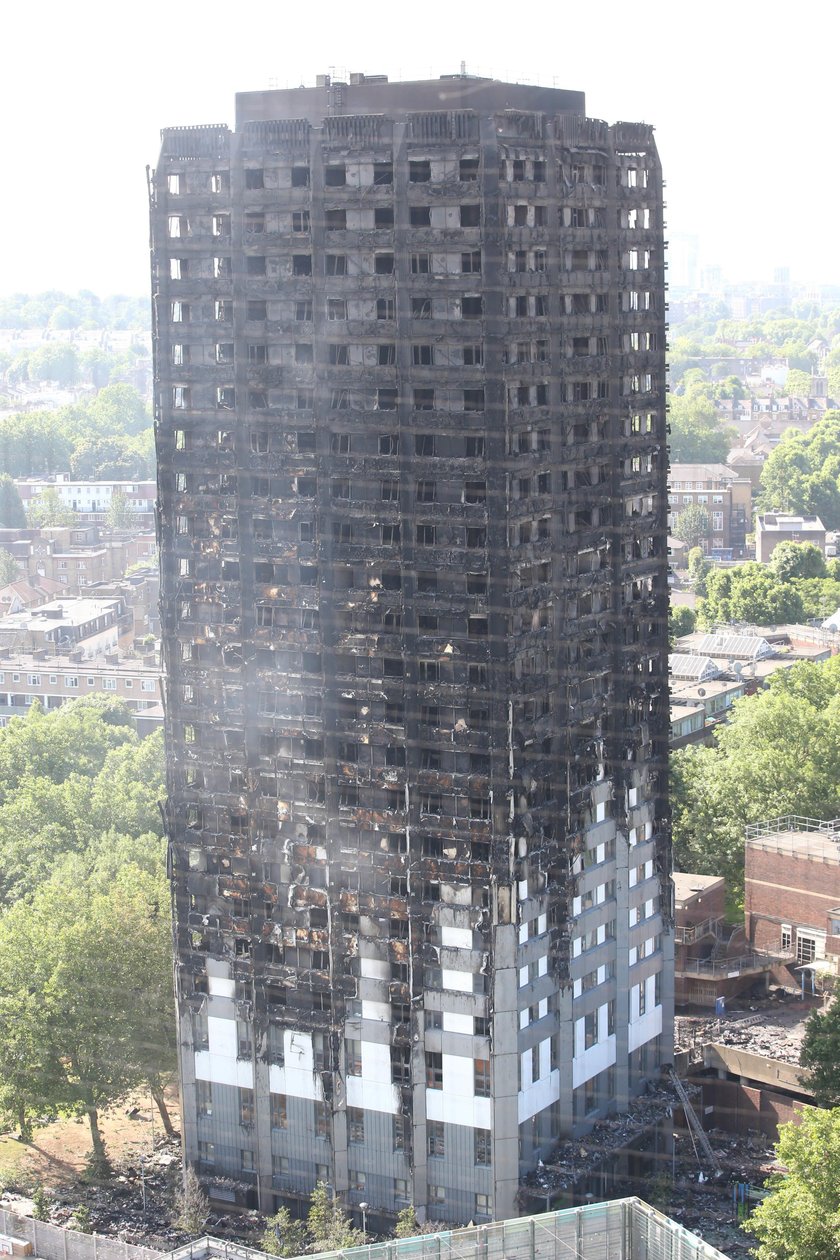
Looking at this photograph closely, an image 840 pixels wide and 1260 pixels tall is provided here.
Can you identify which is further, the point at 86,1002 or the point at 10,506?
the point at 10,506

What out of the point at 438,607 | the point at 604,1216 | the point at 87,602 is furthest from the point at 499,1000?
the point at 87,602

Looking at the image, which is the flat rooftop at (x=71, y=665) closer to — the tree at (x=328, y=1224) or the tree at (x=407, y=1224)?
the tree at (x=328, y=1224)

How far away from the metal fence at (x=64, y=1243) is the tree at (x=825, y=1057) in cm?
1358

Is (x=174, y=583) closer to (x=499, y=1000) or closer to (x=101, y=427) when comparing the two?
(x=499, y=1000)

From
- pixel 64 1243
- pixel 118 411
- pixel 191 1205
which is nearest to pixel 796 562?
pixel 118 411

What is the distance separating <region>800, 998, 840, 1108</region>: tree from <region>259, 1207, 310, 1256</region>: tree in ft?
35.6

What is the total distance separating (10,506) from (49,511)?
3813mm

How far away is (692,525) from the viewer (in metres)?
127

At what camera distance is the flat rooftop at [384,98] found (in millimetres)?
37719

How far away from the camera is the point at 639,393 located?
4288 centimetres

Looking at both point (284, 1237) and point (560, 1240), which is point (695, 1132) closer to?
point (284, 1237)

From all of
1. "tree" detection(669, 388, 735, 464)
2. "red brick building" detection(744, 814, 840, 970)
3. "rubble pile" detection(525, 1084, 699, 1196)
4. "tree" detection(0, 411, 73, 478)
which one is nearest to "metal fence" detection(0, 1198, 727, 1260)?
"rubble pile" detection(525, 1084, 699, 1196)

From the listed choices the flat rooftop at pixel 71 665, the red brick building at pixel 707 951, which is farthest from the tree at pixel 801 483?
the red brick building at pixel 707 951

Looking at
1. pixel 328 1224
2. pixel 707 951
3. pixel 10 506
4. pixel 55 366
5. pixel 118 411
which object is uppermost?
pixel 55 366
